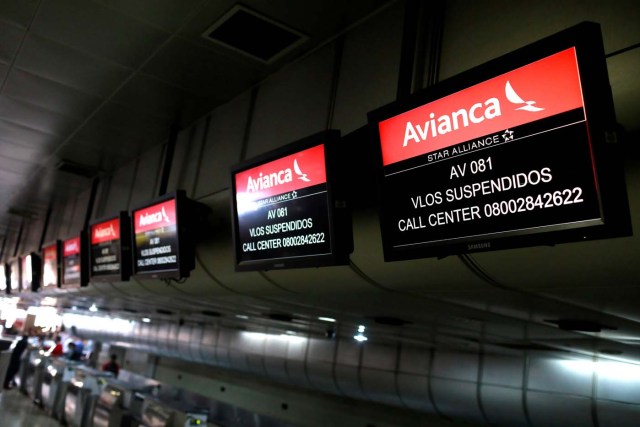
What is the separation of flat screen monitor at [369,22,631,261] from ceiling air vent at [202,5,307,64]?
1691mm

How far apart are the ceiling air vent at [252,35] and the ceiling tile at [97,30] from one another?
18.6 inches

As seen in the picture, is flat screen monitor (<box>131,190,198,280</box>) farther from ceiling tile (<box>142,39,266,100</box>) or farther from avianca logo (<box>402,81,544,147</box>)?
avianca logo (<box>402,81,544,147</box>)

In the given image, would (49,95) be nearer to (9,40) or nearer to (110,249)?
(9,40)

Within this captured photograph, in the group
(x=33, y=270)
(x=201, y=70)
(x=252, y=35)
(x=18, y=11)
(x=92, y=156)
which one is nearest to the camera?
(x=18, y=11)

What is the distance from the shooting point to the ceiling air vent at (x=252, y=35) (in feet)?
11.7

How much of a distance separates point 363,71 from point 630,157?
6.40 ft

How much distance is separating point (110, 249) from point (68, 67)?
2.34 meters

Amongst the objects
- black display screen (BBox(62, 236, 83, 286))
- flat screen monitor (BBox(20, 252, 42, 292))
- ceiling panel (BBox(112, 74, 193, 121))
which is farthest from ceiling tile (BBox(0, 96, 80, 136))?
flat screen monitor (BBox(20, 252, 42, 292))

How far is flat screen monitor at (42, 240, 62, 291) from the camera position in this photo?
8102 mm

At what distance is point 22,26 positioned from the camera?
386 centimetres

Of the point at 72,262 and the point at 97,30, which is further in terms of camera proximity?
the point at 72,262

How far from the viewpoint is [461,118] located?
2.04 metres

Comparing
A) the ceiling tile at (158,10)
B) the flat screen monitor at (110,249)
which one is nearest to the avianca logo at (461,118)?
the ceiling tile at (158,10)

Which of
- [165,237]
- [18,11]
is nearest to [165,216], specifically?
[165,237]
